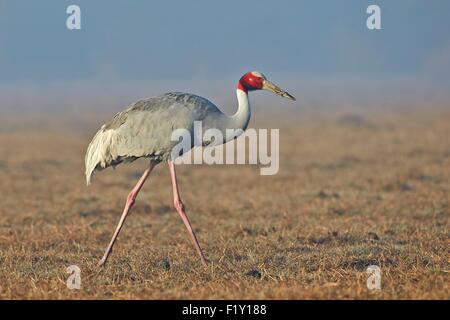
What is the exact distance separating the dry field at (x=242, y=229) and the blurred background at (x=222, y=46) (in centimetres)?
9814

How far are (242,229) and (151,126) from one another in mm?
2272

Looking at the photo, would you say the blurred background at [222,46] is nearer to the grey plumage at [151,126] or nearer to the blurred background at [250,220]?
the blurred background at [250,220]

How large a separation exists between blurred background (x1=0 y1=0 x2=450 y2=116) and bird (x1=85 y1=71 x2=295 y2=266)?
105965mm

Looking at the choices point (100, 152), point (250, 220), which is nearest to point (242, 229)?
point (250, 220)

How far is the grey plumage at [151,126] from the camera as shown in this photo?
8703 mm

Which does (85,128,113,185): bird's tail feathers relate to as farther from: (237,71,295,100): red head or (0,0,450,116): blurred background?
(0,0,450,116): blurred background

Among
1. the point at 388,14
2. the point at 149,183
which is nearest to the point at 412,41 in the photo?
the point at 388,14

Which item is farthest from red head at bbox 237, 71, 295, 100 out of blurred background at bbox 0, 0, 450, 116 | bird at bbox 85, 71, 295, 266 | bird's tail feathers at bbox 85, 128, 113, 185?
blurred background at bbox 0, 0, 450, 116

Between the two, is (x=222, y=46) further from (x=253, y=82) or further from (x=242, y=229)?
(x=253, y=82)

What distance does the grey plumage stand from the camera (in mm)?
8703

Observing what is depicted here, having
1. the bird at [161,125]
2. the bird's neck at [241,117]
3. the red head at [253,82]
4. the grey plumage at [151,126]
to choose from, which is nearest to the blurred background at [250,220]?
the bird at [161,125]

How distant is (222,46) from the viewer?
128m
